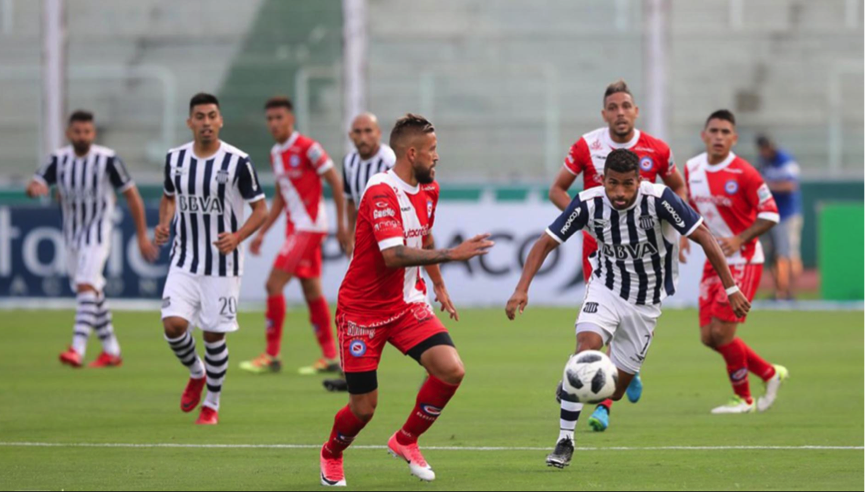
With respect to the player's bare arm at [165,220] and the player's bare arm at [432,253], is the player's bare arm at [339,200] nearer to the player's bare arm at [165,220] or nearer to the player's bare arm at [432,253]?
the player's bare arm at [165,220]

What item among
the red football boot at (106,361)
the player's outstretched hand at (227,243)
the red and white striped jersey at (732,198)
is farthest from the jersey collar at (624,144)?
the red football boot at (106,361)

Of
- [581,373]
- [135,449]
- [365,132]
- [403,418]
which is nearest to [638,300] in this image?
[581,373]

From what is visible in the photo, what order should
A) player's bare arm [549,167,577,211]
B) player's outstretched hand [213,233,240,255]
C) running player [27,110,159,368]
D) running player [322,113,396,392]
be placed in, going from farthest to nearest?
1. running player [27,110,159,368]
2. running player [322,113,396,392]
3. player's bare arm [549,167,577,211]
4. player's outstretched hand [213,233,240,255]

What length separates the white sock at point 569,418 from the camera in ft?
27.2

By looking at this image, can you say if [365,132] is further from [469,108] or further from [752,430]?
[469,108]

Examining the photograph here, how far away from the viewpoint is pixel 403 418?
1057 cm

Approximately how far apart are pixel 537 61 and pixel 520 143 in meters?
1.56

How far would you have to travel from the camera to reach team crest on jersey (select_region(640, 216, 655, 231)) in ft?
28.3

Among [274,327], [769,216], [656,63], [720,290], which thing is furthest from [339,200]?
[656,63]

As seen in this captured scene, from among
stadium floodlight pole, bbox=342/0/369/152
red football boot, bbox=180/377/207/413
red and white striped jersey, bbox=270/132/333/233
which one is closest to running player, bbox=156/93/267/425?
red football boot, bbox=180/377/207/413

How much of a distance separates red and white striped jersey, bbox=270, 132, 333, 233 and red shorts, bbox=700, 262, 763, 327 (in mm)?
4252

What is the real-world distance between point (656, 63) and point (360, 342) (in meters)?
17.2

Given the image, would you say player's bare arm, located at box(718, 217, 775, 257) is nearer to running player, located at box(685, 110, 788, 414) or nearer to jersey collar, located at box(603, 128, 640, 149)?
running player, located at box(685, 110, 788, 414)

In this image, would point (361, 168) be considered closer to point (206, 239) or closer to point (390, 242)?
point (206, 239)
